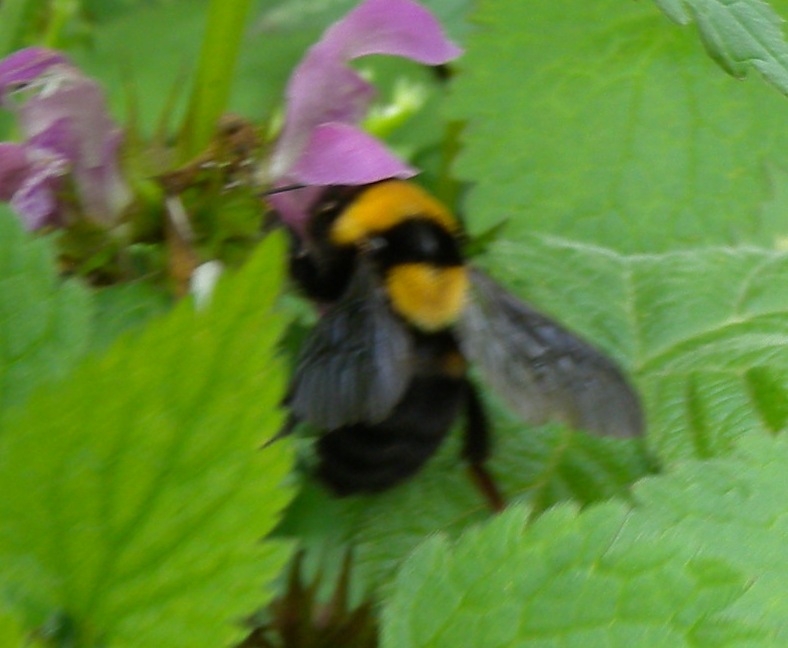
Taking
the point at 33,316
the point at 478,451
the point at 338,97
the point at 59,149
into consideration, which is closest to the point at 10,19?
the point at 59,149

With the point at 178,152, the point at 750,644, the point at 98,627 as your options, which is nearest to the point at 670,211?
the point at 178,152

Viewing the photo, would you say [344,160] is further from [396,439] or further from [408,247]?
[396,439]

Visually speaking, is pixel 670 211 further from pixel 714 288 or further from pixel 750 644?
pixel 750 644

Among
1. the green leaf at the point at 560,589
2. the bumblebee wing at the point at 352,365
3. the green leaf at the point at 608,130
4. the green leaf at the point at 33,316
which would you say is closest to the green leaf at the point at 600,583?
the green leaf at the point at 560,589

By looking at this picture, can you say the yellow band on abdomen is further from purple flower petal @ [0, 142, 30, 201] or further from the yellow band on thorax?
purple flower petal @ [0, 142, 30, 201]

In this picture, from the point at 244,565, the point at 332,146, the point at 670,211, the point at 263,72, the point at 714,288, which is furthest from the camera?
the point at 263,72

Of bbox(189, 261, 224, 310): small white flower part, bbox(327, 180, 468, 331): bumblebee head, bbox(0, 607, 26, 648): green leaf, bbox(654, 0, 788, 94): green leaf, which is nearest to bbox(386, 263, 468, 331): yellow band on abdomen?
bbox(327, 180, 468, 331): bumblebee head
